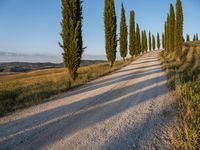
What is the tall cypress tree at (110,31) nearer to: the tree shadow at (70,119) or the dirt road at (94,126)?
the tree shadow at (70,119)

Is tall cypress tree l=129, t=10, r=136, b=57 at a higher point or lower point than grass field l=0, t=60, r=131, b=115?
higher

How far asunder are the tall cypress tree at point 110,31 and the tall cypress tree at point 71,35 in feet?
41.8

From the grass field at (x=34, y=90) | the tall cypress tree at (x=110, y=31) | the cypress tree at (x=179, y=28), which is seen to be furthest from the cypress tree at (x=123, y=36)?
the grass field at (x=34, y=90)

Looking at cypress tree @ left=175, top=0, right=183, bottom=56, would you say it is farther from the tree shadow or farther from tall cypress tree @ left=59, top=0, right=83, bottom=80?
the tree shadow

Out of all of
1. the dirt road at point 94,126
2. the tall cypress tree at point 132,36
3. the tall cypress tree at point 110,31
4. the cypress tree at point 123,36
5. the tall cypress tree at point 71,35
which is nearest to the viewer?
the dirt road at point 94,126

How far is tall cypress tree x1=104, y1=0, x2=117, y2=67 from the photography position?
1141 inches

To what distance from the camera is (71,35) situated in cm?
1625

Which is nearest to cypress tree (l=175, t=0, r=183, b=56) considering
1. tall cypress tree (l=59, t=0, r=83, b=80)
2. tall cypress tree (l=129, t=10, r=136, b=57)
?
tall cypress tree (l=129, t=10, r=136, b=57)

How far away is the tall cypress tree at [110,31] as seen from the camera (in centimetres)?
2897

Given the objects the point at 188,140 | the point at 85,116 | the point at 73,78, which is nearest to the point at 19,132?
the point at 85,116

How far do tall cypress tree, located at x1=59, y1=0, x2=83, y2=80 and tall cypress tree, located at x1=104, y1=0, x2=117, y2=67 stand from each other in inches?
502

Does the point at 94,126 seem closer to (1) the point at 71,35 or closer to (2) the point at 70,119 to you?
(2) the point at 70,119

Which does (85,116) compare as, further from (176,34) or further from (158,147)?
(176,34)

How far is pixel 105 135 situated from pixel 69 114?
2153 mm
